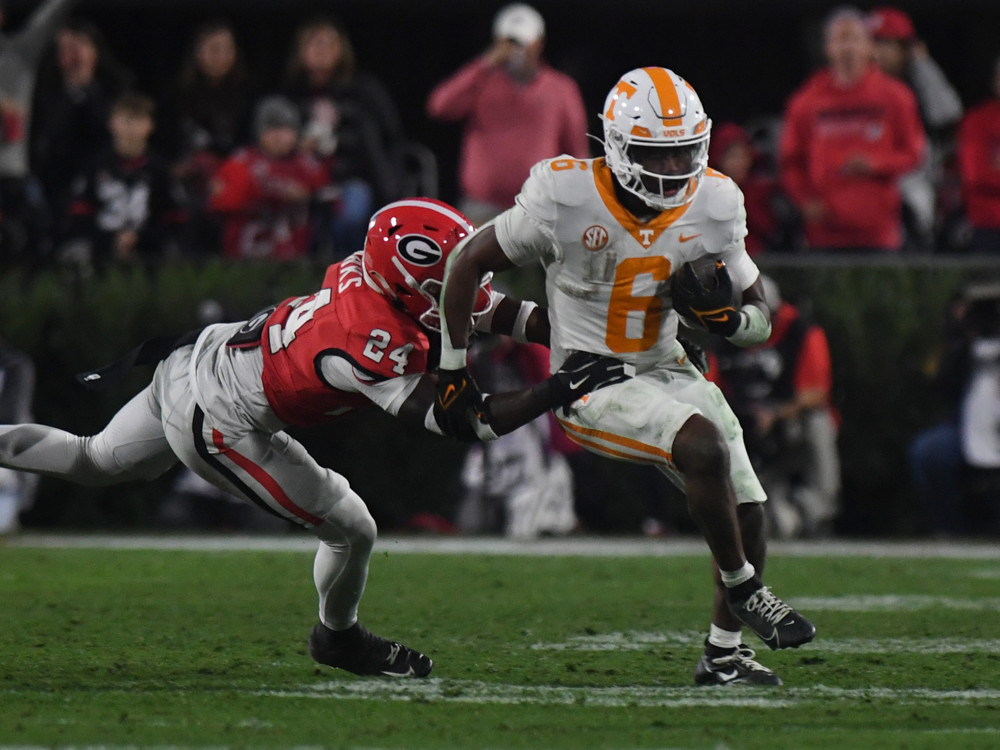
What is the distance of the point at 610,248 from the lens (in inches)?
197

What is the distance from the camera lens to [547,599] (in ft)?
22.8

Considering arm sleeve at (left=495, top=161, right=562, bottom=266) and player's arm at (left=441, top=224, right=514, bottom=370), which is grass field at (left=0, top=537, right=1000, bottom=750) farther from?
arm sleeve at (left=495, top=161, right=562, bottom=266)

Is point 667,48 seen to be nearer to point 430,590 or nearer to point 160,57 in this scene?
point 160,57

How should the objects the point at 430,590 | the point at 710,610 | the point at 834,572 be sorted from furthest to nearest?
the point at 834,572, the point at 430,590, the point at 710,610

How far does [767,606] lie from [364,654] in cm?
119

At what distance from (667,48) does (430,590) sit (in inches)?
265

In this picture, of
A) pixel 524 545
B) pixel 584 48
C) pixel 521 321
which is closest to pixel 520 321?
pixel 521 321

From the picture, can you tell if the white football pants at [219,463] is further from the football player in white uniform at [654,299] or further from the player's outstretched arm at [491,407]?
the football player in white uniform at [654,299]

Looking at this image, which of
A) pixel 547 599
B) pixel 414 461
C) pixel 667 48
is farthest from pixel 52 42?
pixel 547 599

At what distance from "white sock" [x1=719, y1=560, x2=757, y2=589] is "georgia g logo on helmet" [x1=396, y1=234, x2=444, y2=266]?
3.74 ft

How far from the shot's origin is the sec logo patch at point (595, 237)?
4.98m

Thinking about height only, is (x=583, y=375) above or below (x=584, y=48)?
below

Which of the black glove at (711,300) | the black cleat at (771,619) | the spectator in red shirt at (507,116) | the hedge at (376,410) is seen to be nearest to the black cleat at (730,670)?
the black cleat at (771,619)

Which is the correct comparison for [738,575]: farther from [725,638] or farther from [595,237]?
[595,237]
